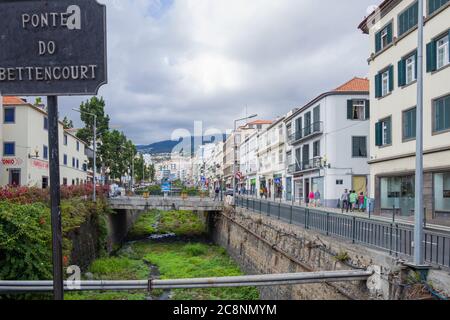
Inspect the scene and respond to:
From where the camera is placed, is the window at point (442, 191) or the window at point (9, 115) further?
the window at point (9, 115)

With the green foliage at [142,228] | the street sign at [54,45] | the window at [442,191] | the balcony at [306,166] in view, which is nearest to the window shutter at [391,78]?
the window at [442,191]

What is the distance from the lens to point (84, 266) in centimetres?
2167

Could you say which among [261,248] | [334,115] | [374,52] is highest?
[374,52]

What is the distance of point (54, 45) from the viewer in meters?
3.30

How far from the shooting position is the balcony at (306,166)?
3847 cm

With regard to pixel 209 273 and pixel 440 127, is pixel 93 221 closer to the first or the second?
pixel 209 273

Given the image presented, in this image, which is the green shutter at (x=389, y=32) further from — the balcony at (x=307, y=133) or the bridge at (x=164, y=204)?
the bridge at (x=164, y=204)

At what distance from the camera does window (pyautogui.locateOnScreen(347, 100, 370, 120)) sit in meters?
36.0

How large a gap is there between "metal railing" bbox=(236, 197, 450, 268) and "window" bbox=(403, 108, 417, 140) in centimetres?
873

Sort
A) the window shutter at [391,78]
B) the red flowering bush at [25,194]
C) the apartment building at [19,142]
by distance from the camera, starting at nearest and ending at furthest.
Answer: the red flowering bush at [25,194] → the window shutter at [391,78] → the apartment building at [19,142]

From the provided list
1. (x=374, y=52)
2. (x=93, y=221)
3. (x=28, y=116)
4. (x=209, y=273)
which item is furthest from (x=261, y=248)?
(x=28, y=116)

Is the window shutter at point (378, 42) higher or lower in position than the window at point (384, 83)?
higher

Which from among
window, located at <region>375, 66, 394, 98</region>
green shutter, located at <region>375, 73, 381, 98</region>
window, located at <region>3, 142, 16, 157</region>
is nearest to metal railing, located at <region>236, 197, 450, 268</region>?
window, located at <region>375, 66, 394, 98</region>
